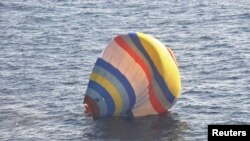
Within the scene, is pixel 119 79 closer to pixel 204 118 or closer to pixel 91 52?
pixel 204 118

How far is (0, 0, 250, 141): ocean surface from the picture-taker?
6341 centimetres

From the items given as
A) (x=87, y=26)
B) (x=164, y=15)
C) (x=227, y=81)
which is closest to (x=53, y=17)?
(x=87, y=26)

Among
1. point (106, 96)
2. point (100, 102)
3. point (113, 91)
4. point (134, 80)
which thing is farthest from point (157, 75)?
point (100, 102)

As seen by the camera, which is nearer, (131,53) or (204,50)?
(131,53)

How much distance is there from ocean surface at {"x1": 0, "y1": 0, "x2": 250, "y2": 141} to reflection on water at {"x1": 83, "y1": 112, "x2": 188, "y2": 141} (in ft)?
0.25

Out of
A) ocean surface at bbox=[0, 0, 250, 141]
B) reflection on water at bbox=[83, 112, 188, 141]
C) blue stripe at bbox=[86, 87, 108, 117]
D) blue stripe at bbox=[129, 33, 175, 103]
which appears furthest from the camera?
blue stripe at bbox=[86, 87, 108, 117]

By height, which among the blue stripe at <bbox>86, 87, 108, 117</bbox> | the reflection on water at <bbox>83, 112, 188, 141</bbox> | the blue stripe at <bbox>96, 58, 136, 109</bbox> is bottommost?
the reflection on water at <bbox>83, 112, 188, 141</bbox>

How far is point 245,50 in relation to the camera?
83750 mm

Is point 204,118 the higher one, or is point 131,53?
point 131,53

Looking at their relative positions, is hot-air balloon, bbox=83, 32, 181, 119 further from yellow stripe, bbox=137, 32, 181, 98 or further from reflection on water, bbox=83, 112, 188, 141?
reflection on water, bbox=83, 112, 188, 141

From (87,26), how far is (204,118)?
3386cm

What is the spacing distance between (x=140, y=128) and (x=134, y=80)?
12.5 ft

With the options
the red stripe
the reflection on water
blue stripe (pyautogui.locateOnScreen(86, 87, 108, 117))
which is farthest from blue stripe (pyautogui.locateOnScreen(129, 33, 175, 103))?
blue stripe (pyautogui.locateOnScreen(86, 87, 108, 117))

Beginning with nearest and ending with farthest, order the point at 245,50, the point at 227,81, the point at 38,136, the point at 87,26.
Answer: the point at 38,136, the point at 227,81, the point at 245,50, the point at 87,26
